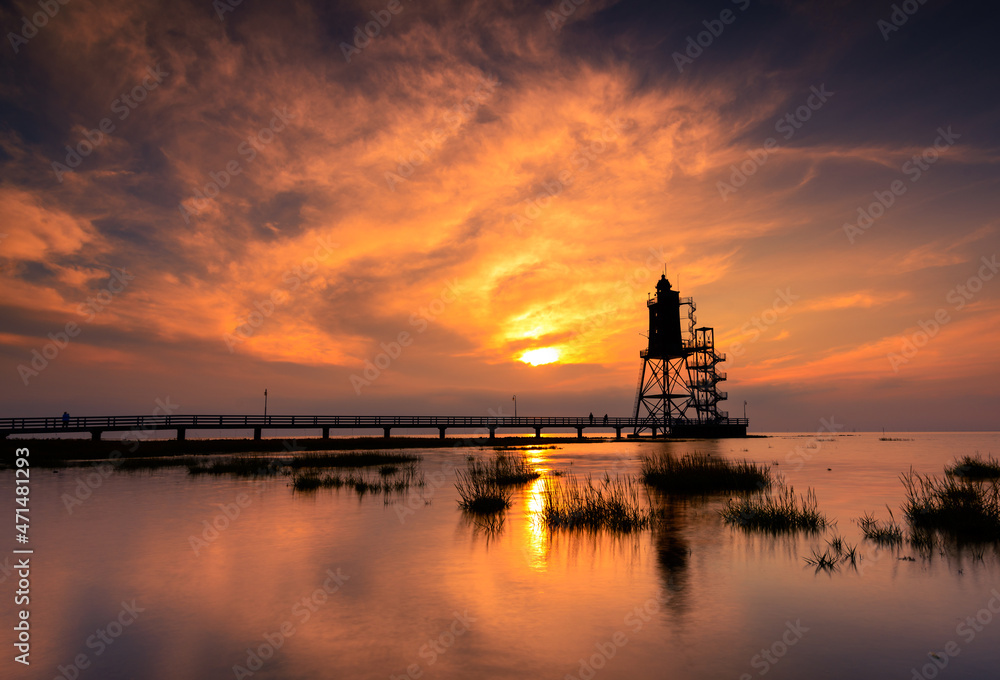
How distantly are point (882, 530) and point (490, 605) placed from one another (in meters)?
9.62

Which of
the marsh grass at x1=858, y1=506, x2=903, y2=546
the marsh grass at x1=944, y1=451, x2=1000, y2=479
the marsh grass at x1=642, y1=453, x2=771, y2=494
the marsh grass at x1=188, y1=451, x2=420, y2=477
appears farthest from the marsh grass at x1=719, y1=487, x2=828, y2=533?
the marsh grass at x1=188, y1=451, x2=420, y2=477

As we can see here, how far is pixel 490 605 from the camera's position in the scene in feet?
27.6

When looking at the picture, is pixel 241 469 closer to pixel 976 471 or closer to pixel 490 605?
pixel 490 605

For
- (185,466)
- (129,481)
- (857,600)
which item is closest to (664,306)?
Result: (185,466)

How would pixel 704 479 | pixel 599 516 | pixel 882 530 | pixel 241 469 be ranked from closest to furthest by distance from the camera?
1. pixel 882 530
2. pixel 599 516
3. pixel 704 479
4. pixel 241 469

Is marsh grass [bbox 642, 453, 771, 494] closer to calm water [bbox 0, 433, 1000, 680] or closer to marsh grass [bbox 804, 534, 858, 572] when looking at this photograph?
calm water [bbox 0, 433, 1000, 680]

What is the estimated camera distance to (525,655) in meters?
6.59

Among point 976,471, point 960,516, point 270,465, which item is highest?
point 960,516

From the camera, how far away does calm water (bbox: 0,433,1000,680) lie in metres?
6.34

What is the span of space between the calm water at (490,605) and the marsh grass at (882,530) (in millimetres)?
440

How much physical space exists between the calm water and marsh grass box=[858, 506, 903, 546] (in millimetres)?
440

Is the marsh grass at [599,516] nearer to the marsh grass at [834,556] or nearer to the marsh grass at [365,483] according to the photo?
the marsh grass at [834,556]

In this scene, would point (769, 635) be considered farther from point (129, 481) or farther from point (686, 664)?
point (129, 481)

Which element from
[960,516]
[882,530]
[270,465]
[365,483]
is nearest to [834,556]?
[882,530]
